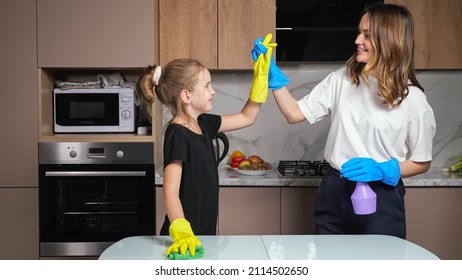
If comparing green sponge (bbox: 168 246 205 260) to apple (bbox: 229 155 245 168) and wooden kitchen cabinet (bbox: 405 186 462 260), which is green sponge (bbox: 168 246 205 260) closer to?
wooden kitchen cabinet (bbox: 405 186 462 260)

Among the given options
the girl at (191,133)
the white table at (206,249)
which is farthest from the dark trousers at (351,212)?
the white table at (206,249)

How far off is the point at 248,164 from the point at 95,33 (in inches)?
41.3

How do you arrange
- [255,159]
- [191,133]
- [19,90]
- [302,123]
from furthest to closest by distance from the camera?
[302,123]
[255,159]
[19,90]
[191,133]

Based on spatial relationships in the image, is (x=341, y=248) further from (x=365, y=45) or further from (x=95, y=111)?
(x=95, y=111)

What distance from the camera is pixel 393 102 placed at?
7.45 feet

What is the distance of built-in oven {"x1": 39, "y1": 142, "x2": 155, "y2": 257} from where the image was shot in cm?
320

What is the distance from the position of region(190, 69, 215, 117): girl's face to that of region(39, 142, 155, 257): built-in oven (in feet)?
3.53

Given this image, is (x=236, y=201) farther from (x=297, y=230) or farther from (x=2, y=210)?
(x=2, y=210)

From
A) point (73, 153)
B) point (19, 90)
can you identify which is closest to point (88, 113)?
point (73, 153)

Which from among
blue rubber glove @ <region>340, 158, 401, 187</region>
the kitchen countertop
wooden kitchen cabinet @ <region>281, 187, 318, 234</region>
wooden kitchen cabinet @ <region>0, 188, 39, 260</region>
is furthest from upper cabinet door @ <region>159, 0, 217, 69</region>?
blue rubber glove @ <region>340, 158, 401, 187</region>

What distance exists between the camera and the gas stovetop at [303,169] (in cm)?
320

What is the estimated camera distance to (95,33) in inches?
127

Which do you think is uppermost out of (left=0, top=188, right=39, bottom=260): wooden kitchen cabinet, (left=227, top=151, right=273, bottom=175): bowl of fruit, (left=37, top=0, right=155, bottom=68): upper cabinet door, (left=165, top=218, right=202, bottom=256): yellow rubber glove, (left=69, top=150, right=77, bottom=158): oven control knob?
(left=37, top=0, right=155, bottom=68): upper cabinet door

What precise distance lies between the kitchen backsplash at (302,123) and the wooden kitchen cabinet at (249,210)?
0.58 m
